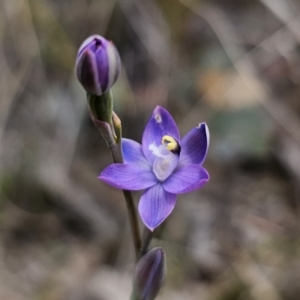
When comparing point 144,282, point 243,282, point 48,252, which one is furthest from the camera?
point 48,252

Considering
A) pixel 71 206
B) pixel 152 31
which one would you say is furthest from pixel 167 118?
pixel 152 31

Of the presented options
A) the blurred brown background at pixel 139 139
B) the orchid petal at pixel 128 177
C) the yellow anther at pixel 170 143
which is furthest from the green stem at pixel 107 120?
the blurred brown background at pixel 139 139

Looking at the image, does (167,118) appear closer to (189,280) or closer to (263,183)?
(189,280)

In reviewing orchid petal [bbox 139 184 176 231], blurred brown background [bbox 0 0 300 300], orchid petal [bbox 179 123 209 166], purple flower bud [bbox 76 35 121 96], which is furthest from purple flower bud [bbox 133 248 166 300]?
blurred brown background [bbox 0 0 300 300]

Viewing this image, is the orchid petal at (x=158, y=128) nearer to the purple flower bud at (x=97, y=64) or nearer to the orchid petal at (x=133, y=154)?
the orchid petal at (x=133, y=154)

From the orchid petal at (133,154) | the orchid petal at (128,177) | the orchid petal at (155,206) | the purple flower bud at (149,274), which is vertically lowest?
the purple flower bud at (149,274)

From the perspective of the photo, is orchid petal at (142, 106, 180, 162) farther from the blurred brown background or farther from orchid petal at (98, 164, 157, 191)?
the blurred brown background
